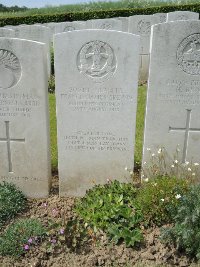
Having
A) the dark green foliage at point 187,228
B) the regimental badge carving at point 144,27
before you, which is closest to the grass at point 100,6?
the regimental badge carving at point 144,27

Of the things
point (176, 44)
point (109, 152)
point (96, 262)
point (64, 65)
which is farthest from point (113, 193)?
point (176, 44)

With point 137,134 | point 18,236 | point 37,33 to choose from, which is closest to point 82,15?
point 37,33

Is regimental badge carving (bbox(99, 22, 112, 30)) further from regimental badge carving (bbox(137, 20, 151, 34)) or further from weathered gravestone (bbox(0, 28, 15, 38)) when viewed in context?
weathered gravestone (bbox(0, 28, 15, 38))

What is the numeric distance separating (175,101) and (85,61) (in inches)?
45.9

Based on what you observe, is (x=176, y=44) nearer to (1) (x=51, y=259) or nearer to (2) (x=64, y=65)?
(2) (x=64, y=65)

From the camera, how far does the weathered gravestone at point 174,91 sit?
4.04 metres

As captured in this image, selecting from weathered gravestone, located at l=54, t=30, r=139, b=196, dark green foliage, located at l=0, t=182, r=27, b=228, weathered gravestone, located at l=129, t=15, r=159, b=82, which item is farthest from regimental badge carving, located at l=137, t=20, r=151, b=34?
dark green foliage, located at l=0, t=182, r=27, b=228

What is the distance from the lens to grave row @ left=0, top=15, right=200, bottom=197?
4031 mm

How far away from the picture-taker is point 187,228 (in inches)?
133

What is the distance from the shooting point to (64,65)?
162 inches

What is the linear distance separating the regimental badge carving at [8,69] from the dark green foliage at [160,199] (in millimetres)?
1936

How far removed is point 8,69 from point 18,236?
5.99ft

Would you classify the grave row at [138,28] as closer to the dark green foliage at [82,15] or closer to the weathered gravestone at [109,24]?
the weathered gravestone at [109,24]

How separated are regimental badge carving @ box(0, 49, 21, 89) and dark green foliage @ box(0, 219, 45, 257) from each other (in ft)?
5.15
